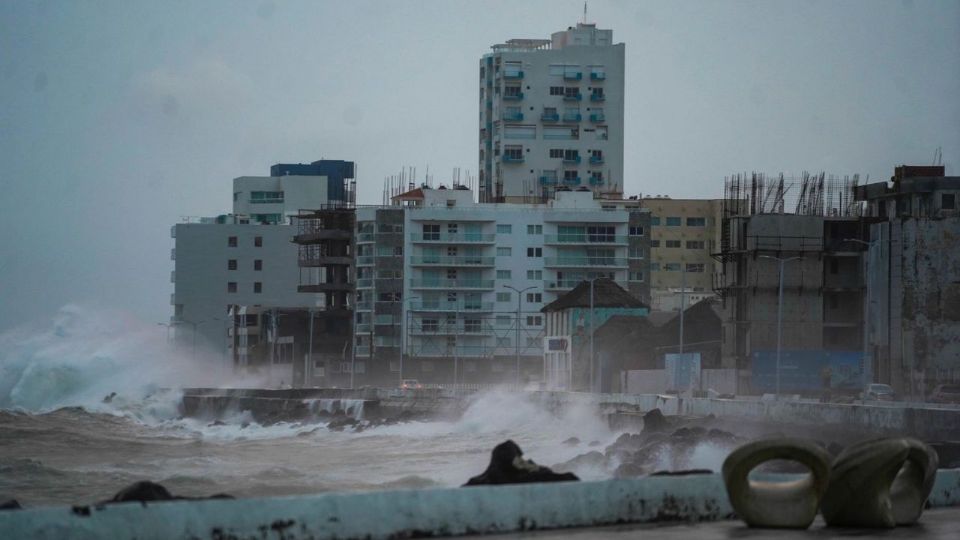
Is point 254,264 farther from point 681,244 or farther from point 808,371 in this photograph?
point 808,371

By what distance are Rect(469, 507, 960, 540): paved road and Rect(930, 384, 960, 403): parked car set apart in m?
41.2

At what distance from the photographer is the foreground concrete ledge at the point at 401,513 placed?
43.0ft

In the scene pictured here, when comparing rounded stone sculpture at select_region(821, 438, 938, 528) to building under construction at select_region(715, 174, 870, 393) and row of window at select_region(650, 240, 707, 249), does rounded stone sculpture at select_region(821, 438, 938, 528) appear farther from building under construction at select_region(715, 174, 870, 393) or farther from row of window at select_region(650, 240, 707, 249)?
row of window at select_region(650, 240, 707, 249)

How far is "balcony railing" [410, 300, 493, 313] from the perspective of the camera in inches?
4710

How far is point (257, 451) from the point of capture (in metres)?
61.1

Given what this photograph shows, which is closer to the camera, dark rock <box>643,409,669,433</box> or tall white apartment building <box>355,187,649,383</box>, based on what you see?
dark rock <box>643,409,669,433</box>

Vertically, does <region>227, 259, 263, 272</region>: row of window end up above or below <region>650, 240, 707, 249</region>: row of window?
Result: below

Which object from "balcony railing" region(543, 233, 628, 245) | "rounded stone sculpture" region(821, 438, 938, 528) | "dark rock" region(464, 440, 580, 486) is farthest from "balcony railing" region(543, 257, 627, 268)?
"rounded stone sculpture" region(821, 438, 938, 528)

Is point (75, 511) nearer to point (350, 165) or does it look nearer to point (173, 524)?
point (173, 524)

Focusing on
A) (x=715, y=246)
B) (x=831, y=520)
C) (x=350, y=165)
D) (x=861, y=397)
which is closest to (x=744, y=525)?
(x=831, y=520)

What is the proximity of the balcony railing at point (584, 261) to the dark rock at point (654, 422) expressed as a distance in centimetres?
7224

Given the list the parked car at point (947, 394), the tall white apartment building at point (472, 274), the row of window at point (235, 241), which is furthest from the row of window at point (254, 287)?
the parked car at point (947, 394)

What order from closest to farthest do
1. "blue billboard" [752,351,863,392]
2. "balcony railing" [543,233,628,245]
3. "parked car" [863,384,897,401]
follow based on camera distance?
1. "parked car" [863,384,897,401]
2. "blue billboard" [752,351,863,392]
3. "balcony railing" [543,233,628,245]

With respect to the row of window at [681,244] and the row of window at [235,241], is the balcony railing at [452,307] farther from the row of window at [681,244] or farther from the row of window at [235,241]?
the row of window at [681,244]
